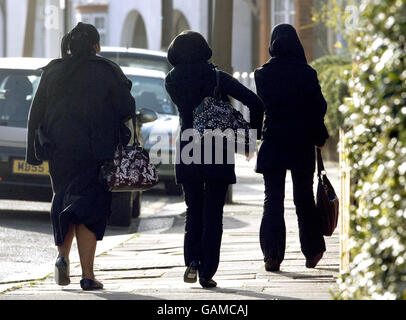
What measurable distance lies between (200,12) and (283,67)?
88.7 feet

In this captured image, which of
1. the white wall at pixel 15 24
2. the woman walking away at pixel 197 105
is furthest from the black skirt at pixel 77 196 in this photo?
the white wall at pixel 15 24

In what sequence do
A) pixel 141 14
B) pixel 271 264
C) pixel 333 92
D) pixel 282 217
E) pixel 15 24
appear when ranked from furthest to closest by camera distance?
pixel 15 24, pixel 141 14, pixel 333 92, pixel 282 217, pixel 271 264

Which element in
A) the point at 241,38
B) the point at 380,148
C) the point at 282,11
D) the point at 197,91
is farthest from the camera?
the point at 241,38

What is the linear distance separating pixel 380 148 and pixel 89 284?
3.61m

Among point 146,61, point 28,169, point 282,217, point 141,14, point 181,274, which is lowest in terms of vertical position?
point 181,274

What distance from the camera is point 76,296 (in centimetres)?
766

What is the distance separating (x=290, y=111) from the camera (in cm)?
866

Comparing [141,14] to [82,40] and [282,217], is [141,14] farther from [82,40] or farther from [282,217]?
[82,40]

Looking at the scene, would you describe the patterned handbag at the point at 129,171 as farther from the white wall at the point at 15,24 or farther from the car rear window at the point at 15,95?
the white wall at the point at 15,24

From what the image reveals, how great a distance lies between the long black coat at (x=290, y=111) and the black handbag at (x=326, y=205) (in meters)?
0.26

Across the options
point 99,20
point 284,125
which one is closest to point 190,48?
point 284,125

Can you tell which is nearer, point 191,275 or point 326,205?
point 191,275

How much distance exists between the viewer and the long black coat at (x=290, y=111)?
865cm
